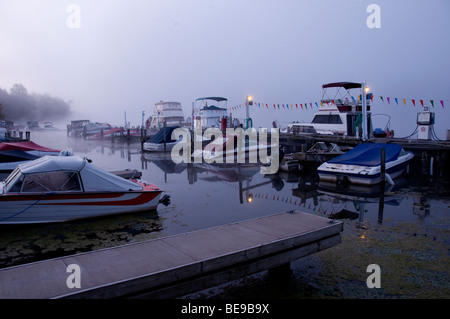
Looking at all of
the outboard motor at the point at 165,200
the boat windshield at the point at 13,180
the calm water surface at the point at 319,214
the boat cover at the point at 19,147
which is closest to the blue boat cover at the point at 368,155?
the calm water surface at the point at 319,214

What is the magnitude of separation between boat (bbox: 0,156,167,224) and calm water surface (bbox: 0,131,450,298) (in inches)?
14.9

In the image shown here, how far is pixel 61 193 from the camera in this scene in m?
9.21

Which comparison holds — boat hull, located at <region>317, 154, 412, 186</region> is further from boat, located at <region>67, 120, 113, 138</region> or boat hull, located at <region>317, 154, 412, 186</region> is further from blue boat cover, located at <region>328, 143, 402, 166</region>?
boat, located at <region>67, 120, 113, 138</region>

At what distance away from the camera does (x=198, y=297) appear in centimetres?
544

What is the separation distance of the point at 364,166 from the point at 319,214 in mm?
5826

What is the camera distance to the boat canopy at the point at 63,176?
923cm

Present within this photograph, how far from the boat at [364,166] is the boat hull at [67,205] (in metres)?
9.12

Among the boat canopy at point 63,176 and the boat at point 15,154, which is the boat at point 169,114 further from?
the boat canopy at point 63,176

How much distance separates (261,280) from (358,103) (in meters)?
24.3

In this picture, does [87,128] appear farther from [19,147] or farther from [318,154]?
[318,154]

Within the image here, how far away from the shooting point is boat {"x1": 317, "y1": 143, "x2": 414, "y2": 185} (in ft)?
49.4

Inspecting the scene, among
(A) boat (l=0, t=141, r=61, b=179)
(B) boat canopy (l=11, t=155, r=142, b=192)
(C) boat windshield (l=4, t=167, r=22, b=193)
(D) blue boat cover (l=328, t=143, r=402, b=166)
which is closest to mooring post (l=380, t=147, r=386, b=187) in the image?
(D) blue boat cover (l=328, t=143, r=402, b=166)
